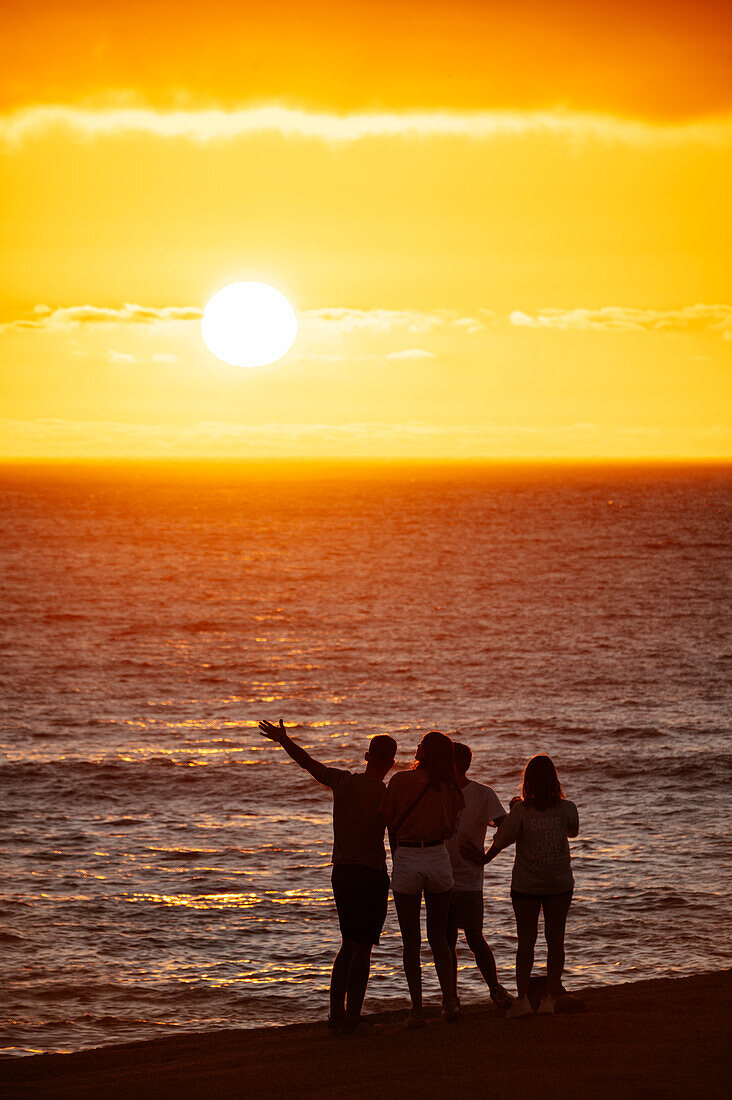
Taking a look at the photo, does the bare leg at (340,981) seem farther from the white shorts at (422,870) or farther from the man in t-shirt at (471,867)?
the man in t-shirt at (471,867)

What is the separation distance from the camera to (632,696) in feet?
131

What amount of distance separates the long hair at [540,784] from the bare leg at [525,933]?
78cm

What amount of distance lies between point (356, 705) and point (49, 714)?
32.9 feet

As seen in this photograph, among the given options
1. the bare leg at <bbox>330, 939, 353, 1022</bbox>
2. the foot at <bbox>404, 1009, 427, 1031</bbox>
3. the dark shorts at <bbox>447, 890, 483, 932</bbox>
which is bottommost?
the foot at <bbox>404, 1009, 427, 1031</bbox>

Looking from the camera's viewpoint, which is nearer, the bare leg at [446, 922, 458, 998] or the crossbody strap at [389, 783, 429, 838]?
the crossbody strap at [389, 783, 429, 838]

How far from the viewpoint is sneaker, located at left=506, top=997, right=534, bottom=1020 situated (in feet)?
29.6

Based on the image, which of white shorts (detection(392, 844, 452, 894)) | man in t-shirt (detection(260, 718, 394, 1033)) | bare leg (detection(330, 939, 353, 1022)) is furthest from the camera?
bare leg (detection(330, 939, 353, 1022))

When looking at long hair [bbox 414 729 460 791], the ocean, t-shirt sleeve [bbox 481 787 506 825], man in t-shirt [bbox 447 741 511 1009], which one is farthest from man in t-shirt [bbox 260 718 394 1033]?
the ocean

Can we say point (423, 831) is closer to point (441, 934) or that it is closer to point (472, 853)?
point (472, 853)

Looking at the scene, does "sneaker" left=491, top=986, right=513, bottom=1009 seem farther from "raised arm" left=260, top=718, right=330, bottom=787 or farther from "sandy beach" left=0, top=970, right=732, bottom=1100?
"raised arm" left=260, top=718, right=330, bottom=787

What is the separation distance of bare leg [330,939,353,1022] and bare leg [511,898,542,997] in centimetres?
132

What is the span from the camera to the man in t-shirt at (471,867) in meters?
8.90

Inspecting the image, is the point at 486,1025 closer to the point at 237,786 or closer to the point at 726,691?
the point at 237,786

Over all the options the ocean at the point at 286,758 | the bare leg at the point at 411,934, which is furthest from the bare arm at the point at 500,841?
the ocean at the point at 286,758
